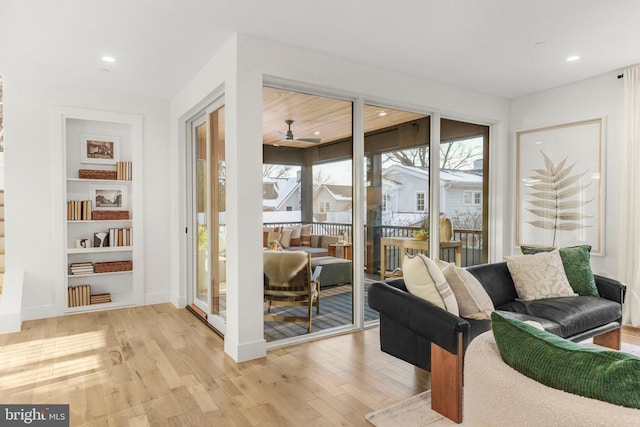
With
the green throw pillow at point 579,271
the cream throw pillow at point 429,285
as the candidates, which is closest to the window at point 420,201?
the green throw pillow at point 579,271

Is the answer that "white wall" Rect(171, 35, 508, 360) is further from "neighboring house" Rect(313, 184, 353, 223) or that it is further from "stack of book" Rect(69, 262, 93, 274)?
"stack of book" Rect(69, 262, 93, 274)

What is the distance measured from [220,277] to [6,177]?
261 centimetres

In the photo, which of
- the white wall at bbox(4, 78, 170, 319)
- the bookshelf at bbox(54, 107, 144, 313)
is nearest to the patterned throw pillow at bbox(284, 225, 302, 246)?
the bookshelf at bbox(54, 107, 144, 313)

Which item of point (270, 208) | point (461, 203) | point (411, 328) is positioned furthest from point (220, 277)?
point (461, 203)

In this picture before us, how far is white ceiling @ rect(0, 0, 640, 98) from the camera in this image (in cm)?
279

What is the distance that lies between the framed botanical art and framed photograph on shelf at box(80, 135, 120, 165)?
5255mm

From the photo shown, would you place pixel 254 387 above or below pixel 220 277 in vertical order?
below

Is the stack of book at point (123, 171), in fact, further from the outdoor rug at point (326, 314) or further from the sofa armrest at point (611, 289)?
the sofa armrest at point (611, 289)

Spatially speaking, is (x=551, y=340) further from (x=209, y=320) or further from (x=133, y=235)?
(x=133, y=235)

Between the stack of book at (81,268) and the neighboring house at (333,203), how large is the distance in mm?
2946

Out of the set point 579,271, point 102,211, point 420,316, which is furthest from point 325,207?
point 102,211

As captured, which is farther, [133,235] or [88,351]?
[133,235]

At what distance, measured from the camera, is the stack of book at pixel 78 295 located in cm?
461

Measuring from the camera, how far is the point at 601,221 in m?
4.33
